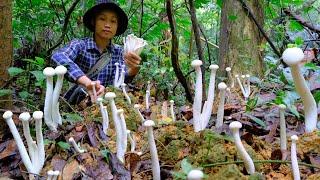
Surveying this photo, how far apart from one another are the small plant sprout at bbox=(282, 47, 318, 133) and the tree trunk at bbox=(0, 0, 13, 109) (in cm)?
194

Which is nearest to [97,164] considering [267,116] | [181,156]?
[181,156]

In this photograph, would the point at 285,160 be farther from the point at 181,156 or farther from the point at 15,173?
the point at 15,173

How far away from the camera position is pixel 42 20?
6.07 m

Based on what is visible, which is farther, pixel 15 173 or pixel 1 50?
pixel 1 50

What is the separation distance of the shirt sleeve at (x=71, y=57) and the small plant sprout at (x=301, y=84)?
2.06 metres

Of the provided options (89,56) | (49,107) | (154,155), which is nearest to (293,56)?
(154,155)

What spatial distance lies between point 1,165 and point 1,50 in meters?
0.91

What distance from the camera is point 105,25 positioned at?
14.1ft

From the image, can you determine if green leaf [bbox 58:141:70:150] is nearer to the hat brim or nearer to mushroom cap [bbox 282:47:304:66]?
mushroom cap [bbox 282:47:304:66]

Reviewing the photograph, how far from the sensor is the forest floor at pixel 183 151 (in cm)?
175

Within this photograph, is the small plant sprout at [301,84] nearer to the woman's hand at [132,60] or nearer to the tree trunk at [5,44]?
the tree trunk at [5,44]

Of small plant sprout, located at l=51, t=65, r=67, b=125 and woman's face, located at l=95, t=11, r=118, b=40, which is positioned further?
woman's face, located at l=95, t=11, r=118, b=40

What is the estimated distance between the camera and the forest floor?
1746mm

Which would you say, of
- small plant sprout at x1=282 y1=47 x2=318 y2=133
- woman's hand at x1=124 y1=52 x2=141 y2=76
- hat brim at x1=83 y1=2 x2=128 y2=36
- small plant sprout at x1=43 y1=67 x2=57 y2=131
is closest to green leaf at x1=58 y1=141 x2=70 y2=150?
small plant sprout at x1=43 y1=67 x2=57 y2=131
